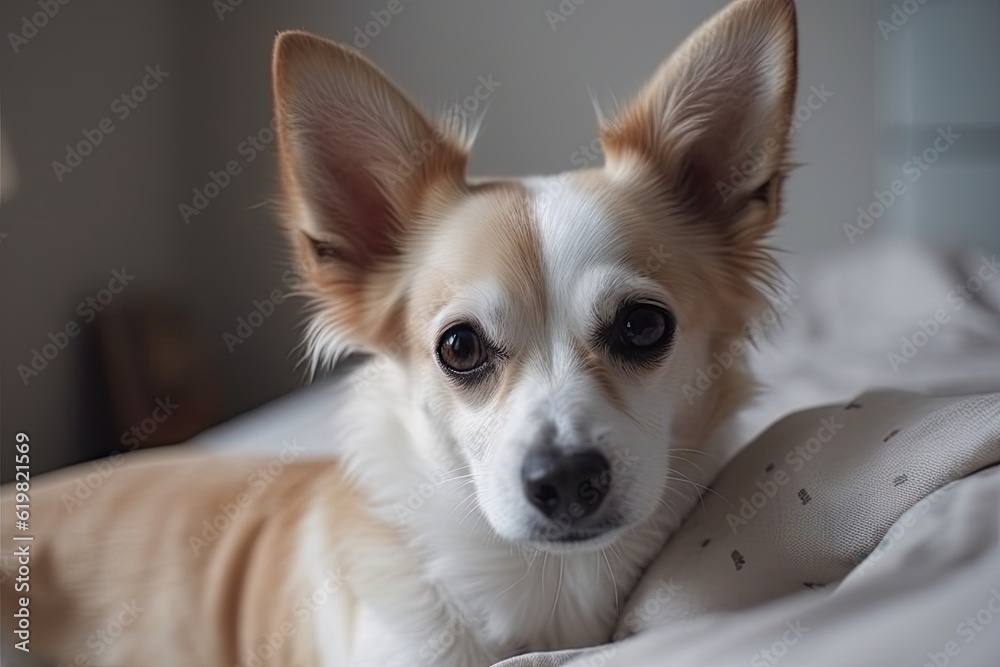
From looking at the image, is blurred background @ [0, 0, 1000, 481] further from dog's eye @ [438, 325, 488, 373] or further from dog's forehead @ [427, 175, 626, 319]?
dog's eye @ [438, 325, 488, 373]

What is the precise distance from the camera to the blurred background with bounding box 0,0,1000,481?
2.47 metres

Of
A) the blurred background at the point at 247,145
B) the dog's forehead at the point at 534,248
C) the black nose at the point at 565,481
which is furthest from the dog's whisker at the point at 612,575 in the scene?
the blurred background at the point at 247,145

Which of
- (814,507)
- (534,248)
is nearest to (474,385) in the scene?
(534,248)

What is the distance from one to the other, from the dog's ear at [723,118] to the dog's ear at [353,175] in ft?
0.85

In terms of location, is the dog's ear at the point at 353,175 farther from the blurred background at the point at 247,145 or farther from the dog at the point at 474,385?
the blurred background at the point at 247,145

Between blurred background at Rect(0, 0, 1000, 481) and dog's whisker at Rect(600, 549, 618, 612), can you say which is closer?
dog's whisker at Rect(600, 549, 618, 612)

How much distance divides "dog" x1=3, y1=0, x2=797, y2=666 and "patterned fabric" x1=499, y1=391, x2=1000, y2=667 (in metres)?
0.08

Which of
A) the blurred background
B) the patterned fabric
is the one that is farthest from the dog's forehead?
the blurred background

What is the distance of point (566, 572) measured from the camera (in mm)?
1023

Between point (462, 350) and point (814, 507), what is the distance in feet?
1.38

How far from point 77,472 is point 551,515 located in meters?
0.98

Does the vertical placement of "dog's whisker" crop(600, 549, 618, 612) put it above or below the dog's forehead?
below

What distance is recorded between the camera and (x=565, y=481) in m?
0.82

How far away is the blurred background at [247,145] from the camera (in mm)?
2473
